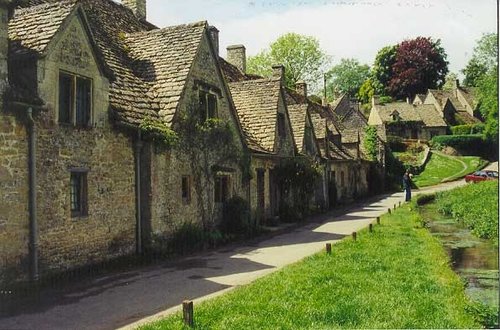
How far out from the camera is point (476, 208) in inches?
934

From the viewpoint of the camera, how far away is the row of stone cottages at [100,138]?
35.4 ft

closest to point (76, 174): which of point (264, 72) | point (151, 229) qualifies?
point (151, 229)

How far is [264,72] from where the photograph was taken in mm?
38094

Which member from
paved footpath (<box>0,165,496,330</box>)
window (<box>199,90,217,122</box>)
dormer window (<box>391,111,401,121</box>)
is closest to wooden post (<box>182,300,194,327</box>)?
paved footpath (<box>0,165,496,330</box>)

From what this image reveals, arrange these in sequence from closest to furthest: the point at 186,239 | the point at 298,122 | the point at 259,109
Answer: the point at 186,239 → the point at 259,109 → the point at 298,122

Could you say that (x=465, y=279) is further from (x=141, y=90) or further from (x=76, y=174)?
(x=141, y=90)

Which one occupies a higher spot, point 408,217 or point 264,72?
point 264,72

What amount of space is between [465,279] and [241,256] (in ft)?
20.3

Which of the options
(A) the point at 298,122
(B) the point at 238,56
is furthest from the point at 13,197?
(B) the point at 238,56

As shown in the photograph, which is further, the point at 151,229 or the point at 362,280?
the point at 151,229

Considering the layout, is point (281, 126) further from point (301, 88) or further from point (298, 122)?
point (301, 88)

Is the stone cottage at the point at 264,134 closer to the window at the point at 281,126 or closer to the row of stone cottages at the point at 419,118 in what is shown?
the window at the point at 281,126

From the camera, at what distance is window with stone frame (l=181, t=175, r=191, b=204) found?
16.7 meters

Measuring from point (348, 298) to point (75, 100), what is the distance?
8108 mm
